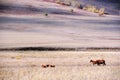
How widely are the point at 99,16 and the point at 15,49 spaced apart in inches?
52.5

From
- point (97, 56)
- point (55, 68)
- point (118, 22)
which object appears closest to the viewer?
point (55, 68)

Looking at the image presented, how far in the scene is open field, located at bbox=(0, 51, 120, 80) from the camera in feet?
11.8

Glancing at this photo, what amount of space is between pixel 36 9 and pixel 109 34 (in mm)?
1084

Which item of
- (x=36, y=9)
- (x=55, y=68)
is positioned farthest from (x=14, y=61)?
(x=36, y=9)

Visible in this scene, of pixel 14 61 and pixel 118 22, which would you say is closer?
pixel 14 61

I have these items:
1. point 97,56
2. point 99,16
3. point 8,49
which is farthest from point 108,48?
point 8,49

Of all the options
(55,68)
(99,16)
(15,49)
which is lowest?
(55,68)

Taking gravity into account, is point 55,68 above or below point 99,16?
below

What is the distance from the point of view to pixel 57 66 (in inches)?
150

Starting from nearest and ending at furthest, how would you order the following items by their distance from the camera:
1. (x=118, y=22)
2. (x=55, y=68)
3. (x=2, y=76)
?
(x=2, y=76) < (x=55, y=68) < (x=118, y=22)

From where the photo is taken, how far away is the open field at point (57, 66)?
142 inches

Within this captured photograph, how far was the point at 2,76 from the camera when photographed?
3498 millimetres

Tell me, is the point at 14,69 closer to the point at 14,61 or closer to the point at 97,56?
the point at 14,61

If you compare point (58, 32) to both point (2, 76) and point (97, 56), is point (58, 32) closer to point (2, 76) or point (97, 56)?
point (97, 56)
